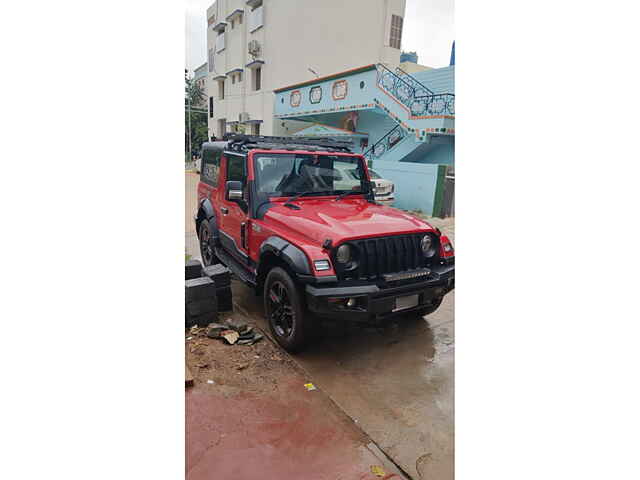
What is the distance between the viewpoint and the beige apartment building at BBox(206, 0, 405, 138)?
17.1 meters

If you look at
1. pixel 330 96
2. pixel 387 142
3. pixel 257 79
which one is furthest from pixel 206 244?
pixel 257 79

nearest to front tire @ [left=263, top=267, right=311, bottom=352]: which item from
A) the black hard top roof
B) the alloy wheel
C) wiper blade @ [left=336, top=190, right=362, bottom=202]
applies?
the alloy wheel

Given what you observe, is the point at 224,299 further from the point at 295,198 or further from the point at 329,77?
the point at 329,77

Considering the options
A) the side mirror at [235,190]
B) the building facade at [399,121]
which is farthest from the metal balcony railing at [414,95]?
the side mirror at [235,190]

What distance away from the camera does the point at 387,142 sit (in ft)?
49.0

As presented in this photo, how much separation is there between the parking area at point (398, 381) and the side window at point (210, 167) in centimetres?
186

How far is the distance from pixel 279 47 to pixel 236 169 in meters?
19.8

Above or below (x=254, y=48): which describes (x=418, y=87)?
below

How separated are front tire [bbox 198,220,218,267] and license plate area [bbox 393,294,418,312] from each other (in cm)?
297

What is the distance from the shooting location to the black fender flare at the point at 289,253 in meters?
3.22

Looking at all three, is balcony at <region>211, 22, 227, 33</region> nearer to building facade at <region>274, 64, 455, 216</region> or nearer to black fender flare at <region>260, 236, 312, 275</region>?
building facade at <region>274, 64, 455, 216</region>

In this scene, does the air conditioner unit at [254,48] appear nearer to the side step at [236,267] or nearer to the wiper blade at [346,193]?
the side step at [236,267]

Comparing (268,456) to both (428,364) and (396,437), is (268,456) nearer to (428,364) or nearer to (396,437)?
(396,437)
